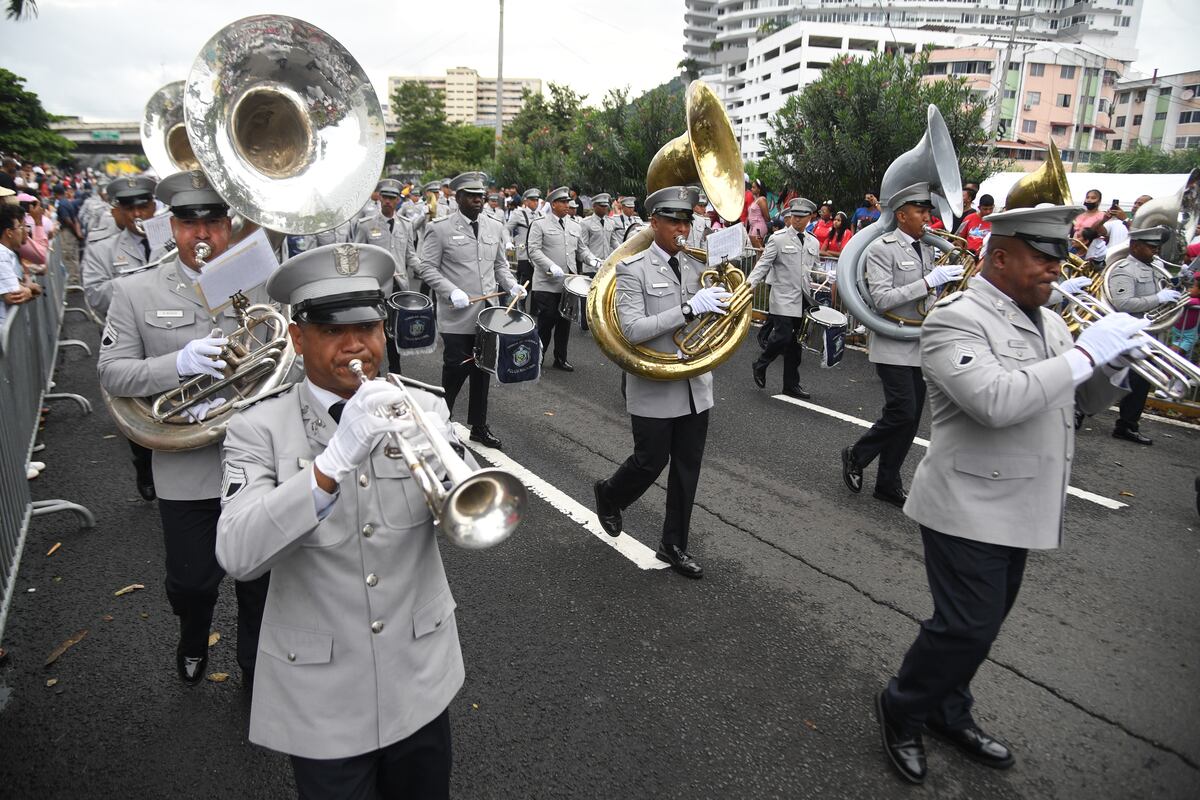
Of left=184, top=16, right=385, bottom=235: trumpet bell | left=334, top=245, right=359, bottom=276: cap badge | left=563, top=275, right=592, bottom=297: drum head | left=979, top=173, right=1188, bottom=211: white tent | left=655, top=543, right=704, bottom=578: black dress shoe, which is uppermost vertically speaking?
left=979, top=173, right=1188, bottom=211: white tent

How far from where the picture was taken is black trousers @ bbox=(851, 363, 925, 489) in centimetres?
538

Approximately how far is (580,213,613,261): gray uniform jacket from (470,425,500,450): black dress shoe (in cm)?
677

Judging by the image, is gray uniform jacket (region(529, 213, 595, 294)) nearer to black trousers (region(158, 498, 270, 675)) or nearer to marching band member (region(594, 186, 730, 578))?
marching band member (region(594, 186, 730, 578))

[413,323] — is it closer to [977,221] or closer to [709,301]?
[709,301]

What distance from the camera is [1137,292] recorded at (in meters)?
7.16

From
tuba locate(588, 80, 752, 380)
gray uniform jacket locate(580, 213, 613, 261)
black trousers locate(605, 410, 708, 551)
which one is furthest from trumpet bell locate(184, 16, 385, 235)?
gray uniform jacket locate(580, 213, 613, 261)

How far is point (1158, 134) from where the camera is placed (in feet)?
252

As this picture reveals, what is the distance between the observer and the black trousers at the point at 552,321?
31.4 ft

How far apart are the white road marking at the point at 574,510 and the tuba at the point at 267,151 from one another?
1261mm

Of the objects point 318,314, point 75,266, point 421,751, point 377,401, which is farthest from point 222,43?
point 75,266

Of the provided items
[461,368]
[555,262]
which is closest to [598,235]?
[555,262]

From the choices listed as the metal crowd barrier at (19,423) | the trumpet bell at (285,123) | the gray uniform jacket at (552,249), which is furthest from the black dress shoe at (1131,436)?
the metal crowd barrier at (19,423)

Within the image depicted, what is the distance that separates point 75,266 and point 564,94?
2239 centimetres

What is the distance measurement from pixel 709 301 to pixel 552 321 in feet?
18.8
